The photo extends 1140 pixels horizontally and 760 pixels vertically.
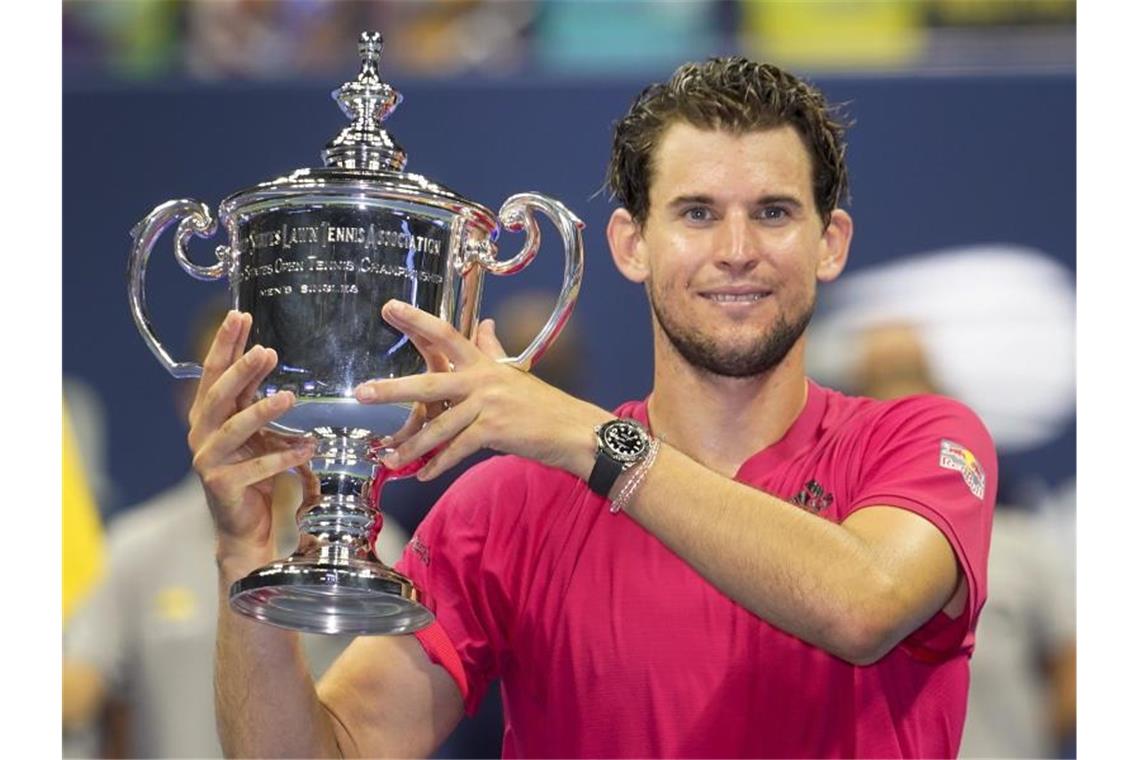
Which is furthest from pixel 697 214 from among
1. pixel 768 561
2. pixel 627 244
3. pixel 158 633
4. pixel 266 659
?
pixel 158 633

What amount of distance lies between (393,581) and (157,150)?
2324 mm

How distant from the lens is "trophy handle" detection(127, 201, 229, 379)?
2.15 meters

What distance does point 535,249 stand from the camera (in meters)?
2.18

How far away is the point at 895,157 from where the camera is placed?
12.8 feet

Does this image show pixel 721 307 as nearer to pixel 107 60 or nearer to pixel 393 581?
pixel 393 581

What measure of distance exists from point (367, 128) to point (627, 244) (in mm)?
628

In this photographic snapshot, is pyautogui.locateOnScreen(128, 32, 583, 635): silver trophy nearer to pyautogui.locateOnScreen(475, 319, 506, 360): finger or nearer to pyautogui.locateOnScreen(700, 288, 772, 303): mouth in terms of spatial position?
pyautogui.locateOnScreen(475, 319, 506, 360): finger

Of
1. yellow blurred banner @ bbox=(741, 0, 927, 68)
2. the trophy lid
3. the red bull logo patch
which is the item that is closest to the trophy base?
the trophy lid

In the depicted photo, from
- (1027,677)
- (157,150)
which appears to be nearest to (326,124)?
(157,150)

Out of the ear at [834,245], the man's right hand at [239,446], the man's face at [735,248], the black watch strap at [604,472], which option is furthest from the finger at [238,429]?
the ear at [834,245]

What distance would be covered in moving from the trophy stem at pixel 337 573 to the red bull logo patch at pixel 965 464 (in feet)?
2.46

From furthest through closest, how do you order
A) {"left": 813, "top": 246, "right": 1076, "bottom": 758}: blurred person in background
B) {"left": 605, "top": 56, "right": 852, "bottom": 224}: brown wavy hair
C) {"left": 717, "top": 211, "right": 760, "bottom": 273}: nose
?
1. {"left": 813, "top": 246, "right": 1076, "bottom": 758}: blurred person in background
2. {"left": 605, "top": 56, "right": 852, "bottom": 224}: brown wavy hair
3. {"left": 717, "top": 211, "right": 760, "bottom": 273}: nose

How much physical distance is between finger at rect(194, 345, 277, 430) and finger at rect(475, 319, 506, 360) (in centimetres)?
28

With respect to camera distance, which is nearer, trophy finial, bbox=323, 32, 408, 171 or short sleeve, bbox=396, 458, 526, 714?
trophy finial, bbox=323, 32, 408, 171
